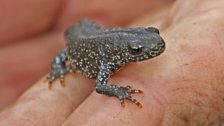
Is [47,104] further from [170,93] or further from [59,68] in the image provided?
[170,93]

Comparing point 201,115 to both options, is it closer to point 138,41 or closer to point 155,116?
point 155,116

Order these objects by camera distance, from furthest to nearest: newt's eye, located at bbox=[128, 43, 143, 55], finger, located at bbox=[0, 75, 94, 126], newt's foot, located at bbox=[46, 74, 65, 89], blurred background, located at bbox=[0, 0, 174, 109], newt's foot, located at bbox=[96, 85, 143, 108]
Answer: blurred background, located at bbox=[0, 0, 174, 109] < newt's foot, located at bbox=[46, 74, 65, 89] < newt's eye, located at bbox=[128, 43, 143, 55] < finger, located at bbox=[0, 75, 94, 126] < newt's foot, located at bbox=[96, 85, 143, 108]

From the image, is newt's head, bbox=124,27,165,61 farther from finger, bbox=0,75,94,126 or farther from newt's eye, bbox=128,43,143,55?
finger, bbox=0,75,94,126

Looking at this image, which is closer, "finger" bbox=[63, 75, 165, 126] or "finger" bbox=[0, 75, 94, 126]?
"finger" bbox=[63, 75, 165, 126]

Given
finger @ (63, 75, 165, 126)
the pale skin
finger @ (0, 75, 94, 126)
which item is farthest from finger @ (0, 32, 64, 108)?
finger @ (63, 75, 165, 126)

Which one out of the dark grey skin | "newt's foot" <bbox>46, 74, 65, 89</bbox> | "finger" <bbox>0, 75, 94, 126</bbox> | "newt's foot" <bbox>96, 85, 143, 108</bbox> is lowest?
"finger" <bbox>0, 75, 94, 126</bbox>

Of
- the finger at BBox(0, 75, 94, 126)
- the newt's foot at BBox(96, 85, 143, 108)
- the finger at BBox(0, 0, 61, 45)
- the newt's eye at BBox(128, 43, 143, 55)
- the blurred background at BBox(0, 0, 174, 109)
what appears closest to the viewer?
the newt's foot at BBox(96, 85, 143, 108)


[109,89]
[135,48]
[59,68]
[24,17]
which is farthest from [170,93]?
[24,17]
